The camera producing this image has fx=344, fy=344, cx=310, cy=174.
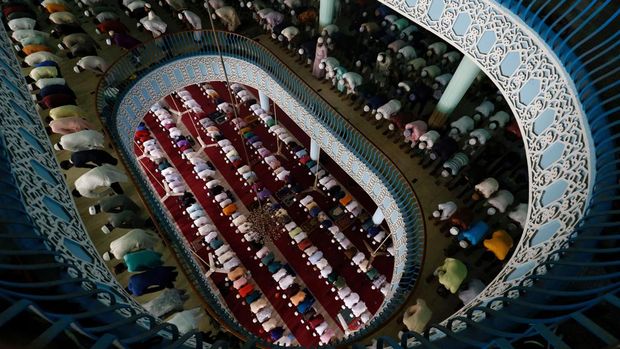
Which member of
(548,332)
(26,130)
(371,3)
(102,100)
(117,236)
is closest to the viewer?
(548,332)

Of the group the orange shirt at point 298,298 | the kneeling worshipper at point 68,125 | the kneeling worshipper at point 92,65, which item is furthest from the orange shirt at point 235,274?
the kneeling worshipper at point 92,65

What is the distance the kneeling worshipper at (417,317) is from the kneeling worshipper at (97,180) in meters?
4.94

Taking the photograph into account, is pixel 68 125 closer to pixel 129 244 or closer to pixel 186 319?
pixel 129 244

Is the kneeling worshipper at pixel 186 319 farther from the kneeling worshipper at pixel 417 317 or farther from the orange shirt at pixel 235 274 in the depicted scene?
the orange shirt at pixel 235 274

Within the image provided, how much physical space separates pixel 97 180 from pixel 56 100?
2.28 m

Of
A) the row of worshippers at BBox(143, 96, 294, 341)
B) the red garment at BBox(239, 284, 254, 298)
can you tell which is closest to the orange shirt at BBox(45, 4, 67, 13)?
the row of worshippers at BBox(143, 96, 294, 341)

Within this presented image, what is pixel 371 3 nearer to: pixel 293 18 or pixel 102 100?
pixel 293 18

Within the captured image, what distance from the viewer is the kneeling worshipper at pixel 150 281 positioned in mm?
4750

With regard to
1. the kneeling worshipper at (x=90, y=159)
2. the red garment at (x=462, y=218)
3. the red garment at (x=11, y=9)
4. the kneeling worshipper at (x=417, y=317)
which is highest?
the red garment at (x=11, y=9)

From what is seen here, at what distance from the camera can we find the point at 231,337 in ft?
15.4

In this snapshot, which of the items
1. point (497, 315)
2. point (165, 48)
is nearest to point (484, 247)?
point (497, 315)

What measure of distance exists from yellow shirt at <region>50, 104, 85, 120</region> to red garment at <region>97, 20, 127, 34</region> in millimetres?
2823

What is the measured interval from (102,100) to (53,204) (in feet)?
11.7

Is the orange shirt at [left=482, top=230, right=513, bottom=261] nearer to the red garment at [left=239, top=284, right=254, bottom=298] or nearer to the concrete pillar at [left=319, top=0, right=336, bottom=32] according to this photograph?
the red garment at [left=239, top=284, right=254, bottom=298]
